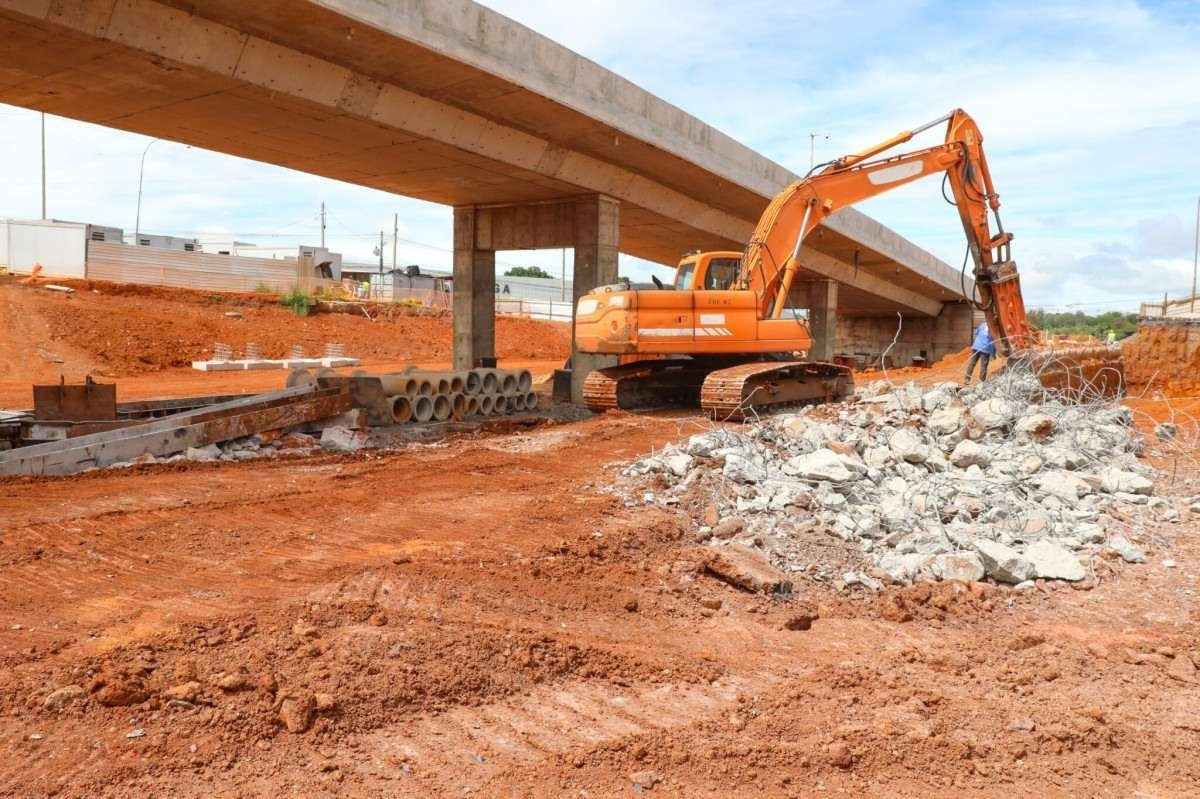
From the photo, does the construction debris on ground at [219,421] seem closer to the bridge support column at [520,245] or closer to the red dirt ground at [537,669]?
the red dirt ground at [537,669]

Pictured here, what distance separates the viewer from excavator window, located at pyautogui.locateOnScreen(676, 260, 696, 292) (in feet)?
44.4

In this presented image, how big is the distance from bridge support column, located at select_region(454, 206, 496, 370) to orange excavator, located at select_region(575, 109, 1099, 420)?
501 centimetres

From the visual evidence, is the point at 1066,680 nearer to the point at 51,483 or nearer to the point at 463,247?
the point at 51,483

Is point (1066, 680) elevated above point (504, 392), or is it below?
below

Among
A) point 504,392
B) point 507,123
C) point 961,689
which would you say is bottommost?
point 961,689

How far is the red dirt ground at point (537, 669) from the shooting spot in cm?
321

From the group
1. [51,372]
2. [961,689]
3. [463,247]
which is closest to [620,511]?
[961,689]

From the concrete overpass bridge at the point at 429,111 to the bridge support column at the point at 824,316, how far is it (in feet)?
18.5

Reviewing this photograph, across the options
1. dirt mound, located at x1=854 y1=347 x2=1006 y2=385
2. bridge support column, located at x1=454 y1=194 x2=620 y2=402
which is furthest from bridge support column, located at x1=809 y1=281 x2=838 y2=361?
bridge support column, located at x1=454 y1=194 x2=620 y2=402

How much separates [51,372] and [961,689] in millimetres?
22777

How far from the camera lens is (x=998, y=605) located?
535 centimetres

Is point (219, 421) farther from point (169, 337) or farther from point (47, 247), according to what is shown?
point (47, 247)

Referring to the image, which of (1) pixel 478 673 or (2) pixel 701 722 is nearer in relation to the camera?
(2) pixel 701 722

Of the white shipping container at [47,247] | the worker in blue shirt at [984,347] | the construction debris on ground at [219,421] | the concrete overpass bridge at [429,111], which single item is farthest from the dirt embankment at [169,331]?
the worker in blue shirt at [984,347]
